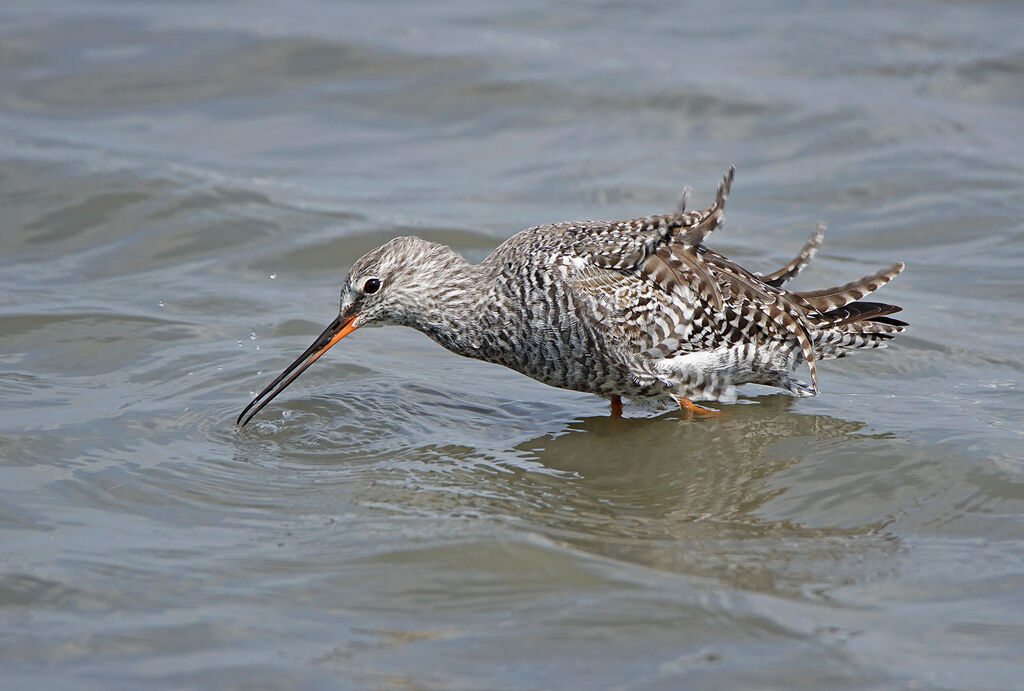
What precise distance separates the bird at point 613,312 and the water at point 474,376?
1.29 feet

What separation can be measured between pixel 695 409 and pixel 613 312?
1068 millimetres

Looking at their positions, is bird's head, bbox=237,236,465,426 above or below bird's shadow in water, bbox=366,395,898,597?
above

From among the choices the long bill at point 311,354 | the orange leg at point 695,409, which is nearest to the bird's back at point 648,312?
the orange leg at point 695,409

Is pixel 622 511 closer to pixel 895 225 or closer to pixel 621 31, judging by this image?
pixel 895 225

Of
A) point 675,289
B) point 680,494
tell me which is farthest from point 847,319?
point 680,494

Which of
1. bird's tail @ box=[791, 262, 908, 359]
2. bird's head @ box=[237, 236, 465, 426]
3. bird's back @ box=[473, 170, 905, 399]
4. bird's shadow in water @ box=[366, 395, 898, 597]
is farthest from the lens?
bird's tail @ box=[791, 262, 908, 359]

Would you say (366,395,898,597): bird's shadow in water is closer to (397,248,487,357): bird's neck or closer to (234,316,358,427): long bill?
(397,248,487,357): bird's neck

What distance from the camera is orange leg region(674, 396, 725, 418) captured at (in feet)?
27.6

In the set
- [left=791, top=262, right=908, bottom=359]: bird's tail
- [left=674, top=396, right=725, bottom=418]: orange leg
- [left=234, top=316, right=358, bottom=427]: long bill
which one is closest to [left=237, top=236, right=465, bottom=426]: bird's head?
[left=234, top=316, right=358, bottom=427]: long bill

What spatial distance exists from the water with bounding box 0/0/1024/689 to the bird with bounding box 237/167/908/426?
0.39 meters

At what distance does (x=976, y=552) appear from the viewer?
638 centimetres

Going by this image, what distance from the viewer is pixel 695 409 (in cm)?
855

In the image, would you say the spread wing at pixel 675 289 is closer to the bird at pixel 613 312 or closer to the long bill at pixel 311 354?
the bird at pixel 613 312

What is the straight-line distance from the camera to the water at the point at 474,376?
5.62m
